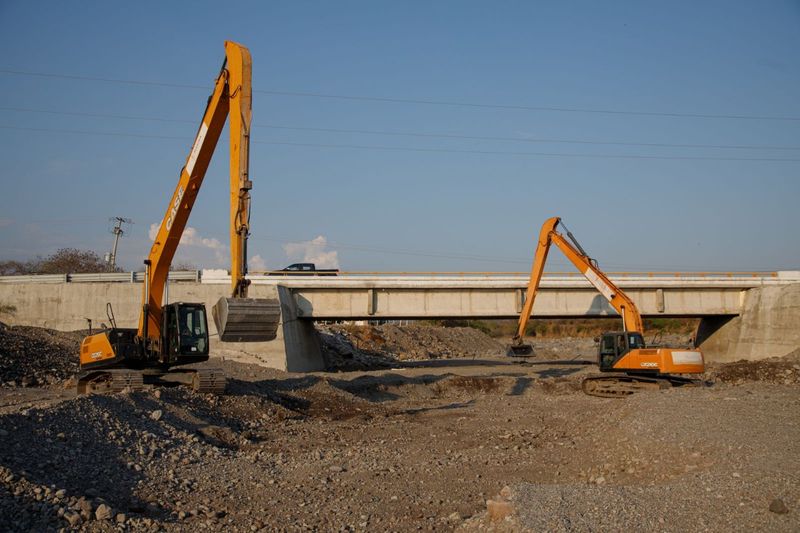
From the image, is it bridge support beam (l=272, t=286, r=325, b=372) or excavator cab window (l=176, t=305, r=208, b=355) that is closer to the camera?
excavator cab window (l=176, t=305, r=208, b=355)

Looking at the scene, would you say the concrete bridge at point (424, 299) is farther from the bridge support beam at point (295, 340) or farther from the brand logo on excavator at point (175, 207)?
the brand logo on excavator at point (175, 207)

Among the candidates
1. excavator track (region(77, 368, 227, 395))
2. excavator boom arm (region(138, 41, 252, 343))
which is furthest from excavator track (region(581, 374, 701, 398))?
excavator boom arm (region(138, 41, 252, 343))

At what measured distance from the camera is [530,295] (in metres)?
28.9

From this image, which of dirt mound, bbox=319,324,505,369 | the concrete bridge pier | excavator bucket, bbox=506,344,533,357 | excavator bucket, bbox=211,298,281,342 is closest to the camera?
excavator bucket, bbox=211,298,281,342

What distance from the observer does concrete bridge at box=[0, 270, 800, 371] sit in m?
33.7

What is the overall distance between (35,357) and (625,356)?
67.5ft

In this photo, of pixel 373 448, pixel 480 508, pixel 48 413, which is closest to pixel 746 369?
pixel 373 448

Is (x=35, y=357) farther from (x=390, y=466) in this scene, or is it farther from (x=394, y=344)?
(x=394, y=344)

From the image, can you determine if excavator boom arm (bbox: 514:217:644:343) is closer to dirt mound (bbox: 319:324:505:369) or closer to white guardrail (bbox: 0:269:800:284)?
white guardrail (bbox: 0:269:800:284)

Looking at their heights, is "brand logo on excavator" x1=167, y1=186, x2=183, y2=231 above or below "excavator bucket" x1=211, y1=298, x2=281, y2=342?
above

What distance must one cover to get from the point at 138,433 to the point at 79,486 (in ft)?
9.63

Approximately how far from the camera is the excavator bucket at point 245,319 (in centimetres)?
1368

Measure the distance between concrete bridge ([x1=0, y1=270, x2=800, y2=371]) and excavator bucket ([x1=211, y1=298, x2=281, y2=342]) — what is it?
59.4ft

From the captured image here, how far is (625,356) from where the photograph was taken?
77.8ft
